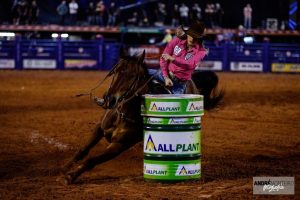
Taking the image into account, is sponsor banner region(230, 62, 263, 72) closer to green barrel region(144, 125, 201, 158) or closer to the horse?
the horse

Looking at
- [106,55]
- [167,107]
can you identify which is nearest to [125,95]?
[167,107]

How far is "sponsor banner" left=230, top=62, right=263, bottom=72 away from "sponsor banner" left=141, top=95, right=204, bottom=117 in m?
21.2

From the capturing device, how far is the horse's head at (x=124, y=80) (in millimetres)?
6430

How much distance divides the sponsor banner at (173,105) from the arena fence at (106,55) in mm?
20059

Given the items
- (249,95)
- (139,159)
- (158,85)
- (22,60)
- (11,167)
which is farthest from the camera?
(22,60)

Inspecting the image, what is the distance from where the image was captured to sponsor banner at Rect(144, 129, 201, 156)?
627 cm

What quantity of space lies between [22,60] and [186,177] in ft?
68.8

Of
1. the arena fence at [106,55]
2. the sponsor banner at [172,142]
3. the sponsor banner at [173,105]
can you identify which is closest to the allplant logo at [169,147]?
the sponsor banner at [172,142]

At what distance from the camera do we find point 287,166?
756cm

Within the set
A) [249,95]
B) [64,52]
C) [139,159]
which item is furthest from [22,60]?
[139,159]

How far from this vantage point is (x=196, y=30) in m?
6.66

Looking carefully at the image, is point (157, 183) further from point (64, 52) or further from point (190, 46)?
point (64, 52)

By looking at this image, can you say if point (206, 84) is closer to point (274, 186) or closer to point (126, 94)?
point (126, 94)

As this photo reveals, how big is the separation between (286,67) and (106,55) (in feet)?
25.2
